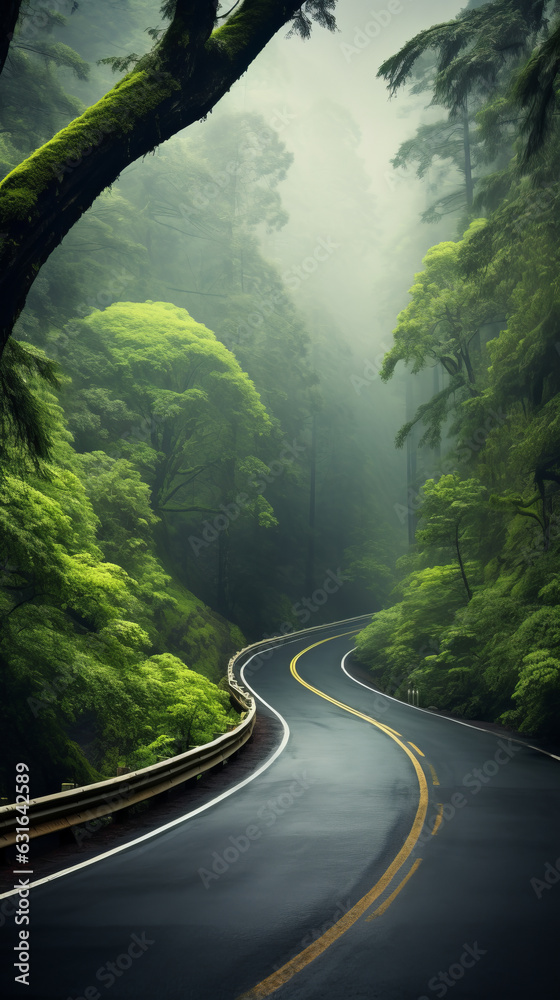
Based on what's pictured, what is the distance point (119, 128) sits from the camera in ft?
23.1

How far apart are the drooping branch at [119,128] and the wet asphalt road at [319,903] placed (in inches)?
215

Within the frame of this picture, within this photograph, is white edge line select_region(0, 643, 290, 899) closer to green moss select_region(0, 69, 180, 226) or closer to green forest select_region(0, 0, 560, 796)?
green forest select_region(0, 0, 560, 796)

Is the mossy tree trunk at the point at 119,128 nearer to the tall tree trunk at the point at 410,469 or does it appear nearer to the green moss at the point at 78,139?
the green moss at the point at 78,139

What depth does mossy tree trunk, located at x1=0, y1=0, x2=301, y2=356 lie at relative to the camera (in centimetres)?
650

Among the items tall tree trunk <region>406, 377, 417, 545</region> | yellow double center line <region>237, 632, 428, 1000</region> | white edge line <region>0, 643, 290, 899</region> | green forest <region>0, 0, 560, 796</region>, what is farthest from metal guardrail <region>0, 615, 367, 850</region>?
tall tree trunk <region>406, 377, 417, 545</region>

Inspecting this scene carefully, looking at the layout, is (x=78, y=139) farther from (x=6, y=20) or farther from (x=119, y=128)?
(x=6, y=20)

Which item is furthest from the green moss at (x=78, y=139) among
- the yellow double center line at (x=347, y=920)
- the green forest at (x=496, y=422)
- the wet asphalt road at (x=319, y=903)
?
the yellow double center line at (x=347, y=920)

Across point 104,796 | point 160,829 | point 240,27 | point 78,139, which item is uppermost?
point 240,27

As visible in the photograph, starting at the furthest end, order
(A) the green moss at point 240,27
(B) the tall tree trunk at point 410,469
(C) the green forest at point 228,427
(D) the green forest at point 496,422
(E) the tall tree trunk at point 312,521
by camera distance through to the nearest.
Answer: (E) the tall tree trunk at point 312,521 < (B) the tall tree trunk at point 410,469 < (D) the green forest at point 496,422 < (C) the green forest at point 228,427 < (A) the green moss at point 240,27

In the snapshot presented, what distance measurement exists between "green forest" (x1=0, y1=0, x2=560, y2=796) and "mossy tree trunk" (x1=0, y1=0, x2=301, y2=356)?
0.09m

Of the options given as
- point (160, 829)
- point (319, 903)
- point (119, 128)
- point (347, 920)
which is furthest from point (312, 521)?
point (347, 920)

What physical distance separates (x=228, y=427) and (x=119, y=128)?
111 ft

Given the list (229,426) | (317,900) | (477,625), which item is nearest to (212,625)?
(229,426)

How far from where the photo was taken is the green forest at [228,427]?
1360cm
